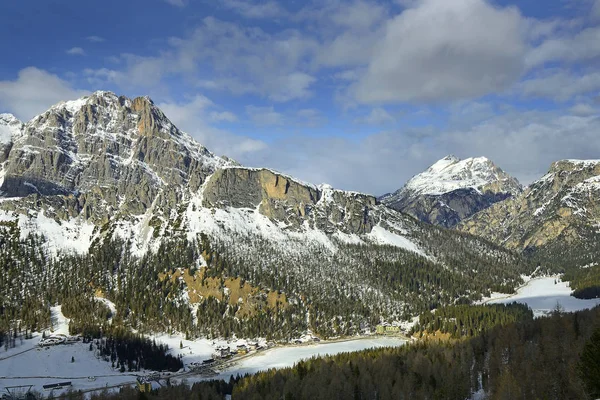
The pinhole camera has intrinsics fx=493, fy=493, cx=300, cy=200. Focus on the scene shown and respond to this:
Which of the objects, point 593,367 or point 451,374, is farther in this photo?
point 451,374

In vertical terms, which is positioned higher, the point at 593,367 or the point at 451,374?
the point at 593,367

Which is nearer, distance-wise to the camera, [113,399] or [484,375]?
[113,399]

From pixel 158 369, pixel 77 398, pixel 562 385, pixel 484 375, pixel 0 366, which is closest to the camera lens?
pixel 562 385

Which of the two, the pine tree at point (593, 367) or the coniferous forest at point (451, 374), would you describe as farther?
the coniferous forest at point (451, 374)

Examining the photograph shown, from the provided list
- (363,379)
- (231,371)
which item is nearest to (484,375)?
(363,379)

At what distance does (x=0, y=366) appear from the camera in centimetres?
18388

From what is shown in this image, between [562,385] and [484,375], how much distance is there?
32503 millimetres

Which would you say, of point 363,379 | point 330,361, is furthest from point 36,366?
point 363,379

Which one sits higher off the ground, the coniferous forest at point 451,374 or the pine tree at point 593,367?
the pine tree at point 593,367

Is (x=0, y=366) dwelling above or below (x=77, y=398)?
above

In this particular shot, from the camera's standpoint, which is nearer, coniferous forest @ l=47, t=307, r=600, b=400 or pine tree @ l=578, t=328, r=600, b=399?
pine tree @ l=578, t=328, r=600, b=399

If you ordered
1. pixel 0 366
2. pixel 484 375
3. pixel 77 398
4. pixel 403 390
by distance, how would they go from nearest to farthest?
pixel 403 390 → pixel 484 375 → pixel 77 398 → pixel 0 366

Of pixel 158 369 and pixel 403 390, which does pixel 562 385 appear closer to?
pixel 403 390

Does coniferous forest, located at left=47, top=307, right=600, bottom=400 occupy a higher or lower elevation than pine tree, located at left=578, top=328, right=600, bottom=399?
lower
